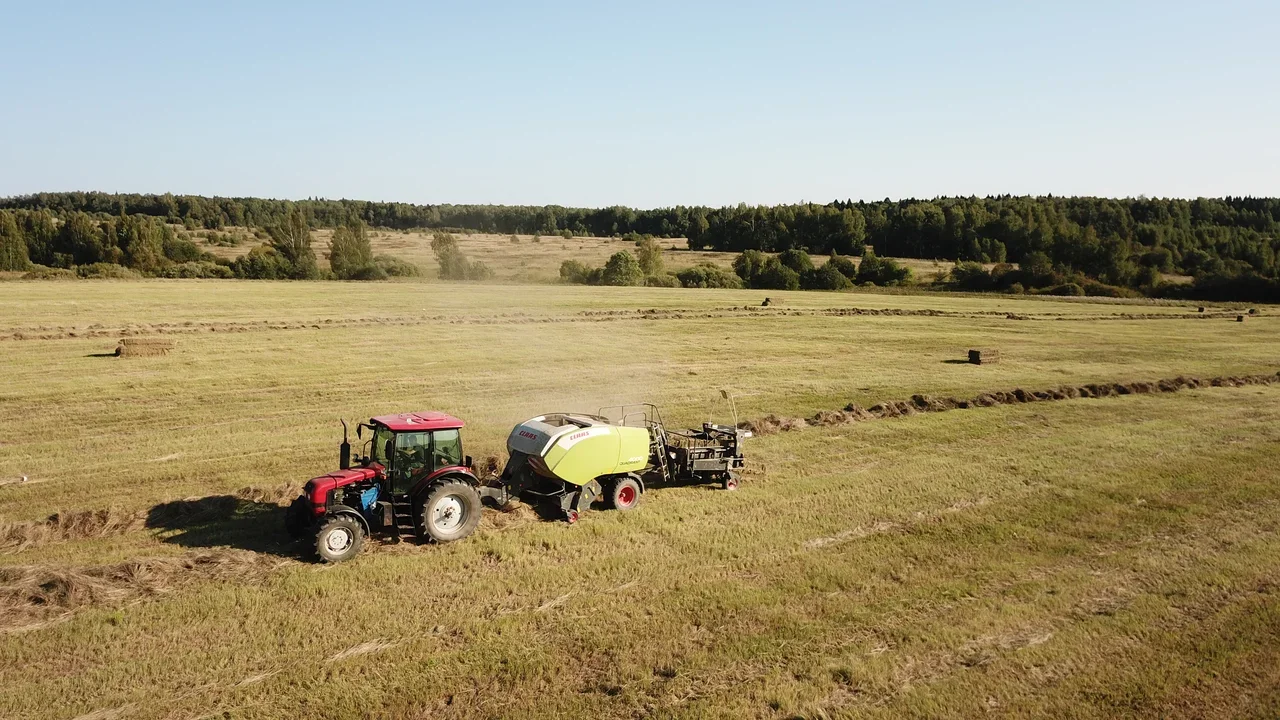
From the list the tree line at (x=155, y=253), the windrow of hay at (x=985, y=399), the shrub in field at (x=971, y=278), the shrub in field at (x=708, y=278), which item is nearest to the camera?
the windrow of hay at (x=985, y=399)

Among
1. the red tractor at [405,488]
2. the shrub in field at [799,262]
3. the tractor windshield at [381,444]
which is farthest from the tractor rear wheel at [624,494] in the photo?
the shrub in field at [799,262]

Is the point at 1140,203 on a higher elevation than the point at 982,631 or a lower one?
higher

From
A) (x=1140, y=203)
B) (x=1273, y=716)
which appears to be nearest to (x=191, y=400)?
(x=1273, y=716)

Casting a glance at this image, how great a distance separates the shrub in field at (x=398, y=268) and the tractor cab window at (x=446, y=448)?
72.3m

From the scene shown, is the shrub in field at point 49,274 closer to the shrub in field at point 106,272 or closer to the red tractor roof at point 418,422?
the shrub in field at point 106,272

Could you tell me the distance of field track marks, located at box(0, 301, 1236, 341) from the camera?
129 feet

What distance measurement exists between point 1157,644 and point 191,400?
24946 mm

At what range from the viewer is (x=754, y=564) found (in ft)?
42.4

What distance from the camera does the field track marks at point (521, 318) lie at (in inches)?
1553

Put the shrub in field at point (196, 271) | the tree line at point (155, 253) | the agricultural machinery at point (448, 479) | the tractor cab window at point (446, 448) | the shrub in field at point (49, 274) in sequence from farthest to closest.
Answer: the tree line at point (155, 253) → the shrub in field at point (196, 271) → the shrub in field at point (49, 274) → the tractor cab window at point (446, 448) → the agricultural machinery at point (448, 479)

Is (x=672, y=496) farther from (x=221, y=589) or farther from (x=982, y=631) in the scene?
(x=221, y=589)

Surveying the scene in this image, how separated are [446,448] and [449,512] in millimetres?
1021

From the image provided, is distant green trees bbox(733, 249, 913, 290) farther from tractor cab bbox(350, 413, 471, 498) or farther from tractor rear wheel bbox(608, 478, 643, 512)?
tractor cab bbox(350, 413, 471, 498)

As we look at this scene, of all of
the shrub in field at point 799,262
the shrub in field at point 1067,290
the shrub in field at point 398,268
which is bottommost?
the shrub in field at point 1067,290
